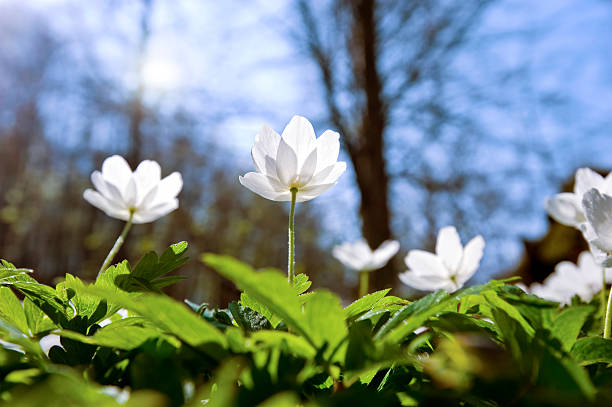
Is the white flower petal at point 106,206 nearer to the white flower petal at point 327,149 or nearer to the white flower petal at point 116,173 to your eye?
the white flower petal at point 116,173

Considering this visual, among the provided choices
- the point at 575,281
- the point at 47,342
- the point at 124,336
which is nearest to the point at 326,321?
the point at 124,336

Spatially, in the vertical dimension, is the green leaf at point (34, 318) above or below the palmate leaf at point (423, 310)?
below

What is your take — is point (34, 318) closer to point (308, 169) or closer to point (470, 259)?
point (308, 169)

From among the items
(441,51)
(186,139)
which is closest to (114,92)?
(186,139)

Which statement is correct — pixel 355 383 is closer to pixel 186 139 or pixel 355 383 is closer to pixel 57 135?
pixel 186 139

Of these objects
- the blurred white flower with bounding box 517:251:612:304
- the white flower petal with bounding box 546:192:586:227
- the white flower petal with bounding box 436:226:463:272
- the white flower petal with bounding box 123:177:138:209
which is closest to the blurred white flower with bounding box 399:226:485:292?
the white flower petal with bounding box 436:226:463:272

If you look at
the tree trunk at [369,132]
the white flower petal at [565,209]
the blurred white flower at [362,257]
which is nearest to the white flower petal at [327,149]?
the white flower petal at [565,209]
